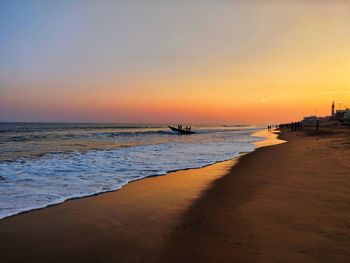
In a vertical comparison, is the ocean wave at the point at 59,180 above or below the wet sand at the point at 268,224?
below

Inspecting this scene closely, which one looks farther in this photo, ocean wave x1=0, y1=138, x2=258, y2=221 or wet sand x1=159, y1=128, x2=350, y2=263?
ocean wave x1=0, y1=138, x2=258, y2=221

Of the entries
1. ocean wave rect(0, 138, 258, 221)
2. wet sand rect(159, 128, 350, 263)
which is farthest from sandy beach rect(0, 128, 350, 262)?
ocean wave rect(0, 138, 258, 221)

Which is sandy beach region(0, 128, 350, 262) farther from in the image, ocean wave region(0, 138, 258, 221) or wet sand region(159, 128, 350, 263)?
ocean wave region(0, 138, 258, 221)

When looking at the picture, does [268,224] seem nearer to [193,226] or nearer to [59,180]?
[193,226]

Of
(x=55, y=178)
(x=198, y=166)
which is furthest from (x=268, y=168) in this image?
(x=55, y=178)

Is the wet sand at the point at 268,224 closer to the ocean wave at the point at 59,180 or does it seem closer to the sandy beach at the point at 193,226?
the sandy beach at the point at 193,226

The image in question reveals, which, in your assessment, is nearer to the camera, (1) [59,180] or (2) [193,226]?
(2) [193,226]

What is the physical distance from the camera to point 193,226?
5.64 meters

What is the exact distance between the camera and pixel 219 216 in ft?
20.5

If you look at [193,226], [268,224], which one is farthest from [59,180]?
[268,224]

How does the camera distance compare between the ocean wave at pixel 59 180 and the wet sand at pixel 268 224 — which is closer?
the wet sand at pixel 268 224

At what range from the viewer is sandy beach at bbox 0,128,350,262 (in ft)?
14.6

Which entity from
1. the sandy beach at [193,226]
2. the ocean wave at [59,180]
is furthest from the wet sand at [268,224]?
the ocean wave at [59,180]

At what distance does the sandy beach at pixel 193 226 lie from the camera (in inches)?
175
